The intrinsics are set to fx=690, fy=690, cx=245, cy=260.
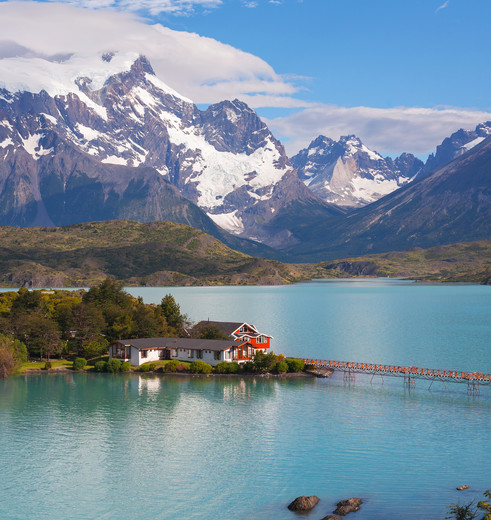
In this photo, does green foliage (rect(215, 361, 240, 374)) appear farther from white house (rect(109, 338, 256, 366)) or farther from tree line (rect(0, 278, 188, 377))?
tree line (rect(0, 278, 188, 377))

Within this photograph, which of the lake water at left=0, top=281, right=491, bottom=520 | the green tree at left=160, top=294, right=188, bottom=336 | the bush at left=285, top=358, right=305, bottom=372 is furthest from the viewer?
the green tree at left=160, top=294, right=188, bottom=336

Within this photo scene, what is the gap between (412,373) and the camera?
337 ft

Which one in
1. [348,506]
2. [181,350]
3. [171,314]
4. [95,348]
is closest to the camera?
[348,506]

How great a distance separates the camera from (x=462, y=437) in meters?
68.8

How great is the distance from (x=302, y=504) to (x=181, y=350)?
65430 mm

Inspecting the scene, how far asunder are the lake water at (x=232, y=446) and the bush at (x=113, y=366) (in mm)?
2376

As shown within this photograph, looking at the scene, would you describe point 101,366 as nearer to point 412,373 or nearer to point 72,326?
point 72,326

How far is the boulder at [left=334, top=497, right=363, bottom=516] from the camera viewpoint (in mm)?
48688

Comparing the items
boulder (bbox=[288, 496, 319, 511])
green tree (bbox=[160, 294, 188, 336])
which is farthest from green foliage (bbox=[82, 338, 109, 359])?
boulder (bbox=[288, 496, 319, 511])

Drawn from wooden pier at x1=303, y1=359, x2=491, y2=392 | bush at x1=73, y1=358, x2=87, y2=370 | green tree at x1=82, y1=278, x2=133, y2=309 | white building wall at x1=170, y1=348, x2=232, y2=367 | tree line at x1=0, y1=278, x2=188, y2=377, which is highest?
green tree at x1=82, y1=278, x2=133, y2=309

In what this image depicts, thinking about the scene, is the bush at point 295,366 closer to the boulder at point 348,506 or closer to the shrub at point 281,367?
the shrub at point 281,367

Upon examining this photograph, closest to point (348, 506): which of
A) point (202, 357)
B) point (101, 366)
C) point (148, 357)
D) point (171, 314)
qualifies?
point (202, 357)

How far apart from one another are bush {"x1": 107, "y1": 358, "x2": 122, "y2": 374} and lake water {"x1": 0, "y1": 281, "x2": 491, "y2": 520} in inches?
93.5

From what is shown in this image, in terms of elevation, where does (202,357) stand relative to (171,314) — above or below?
below
